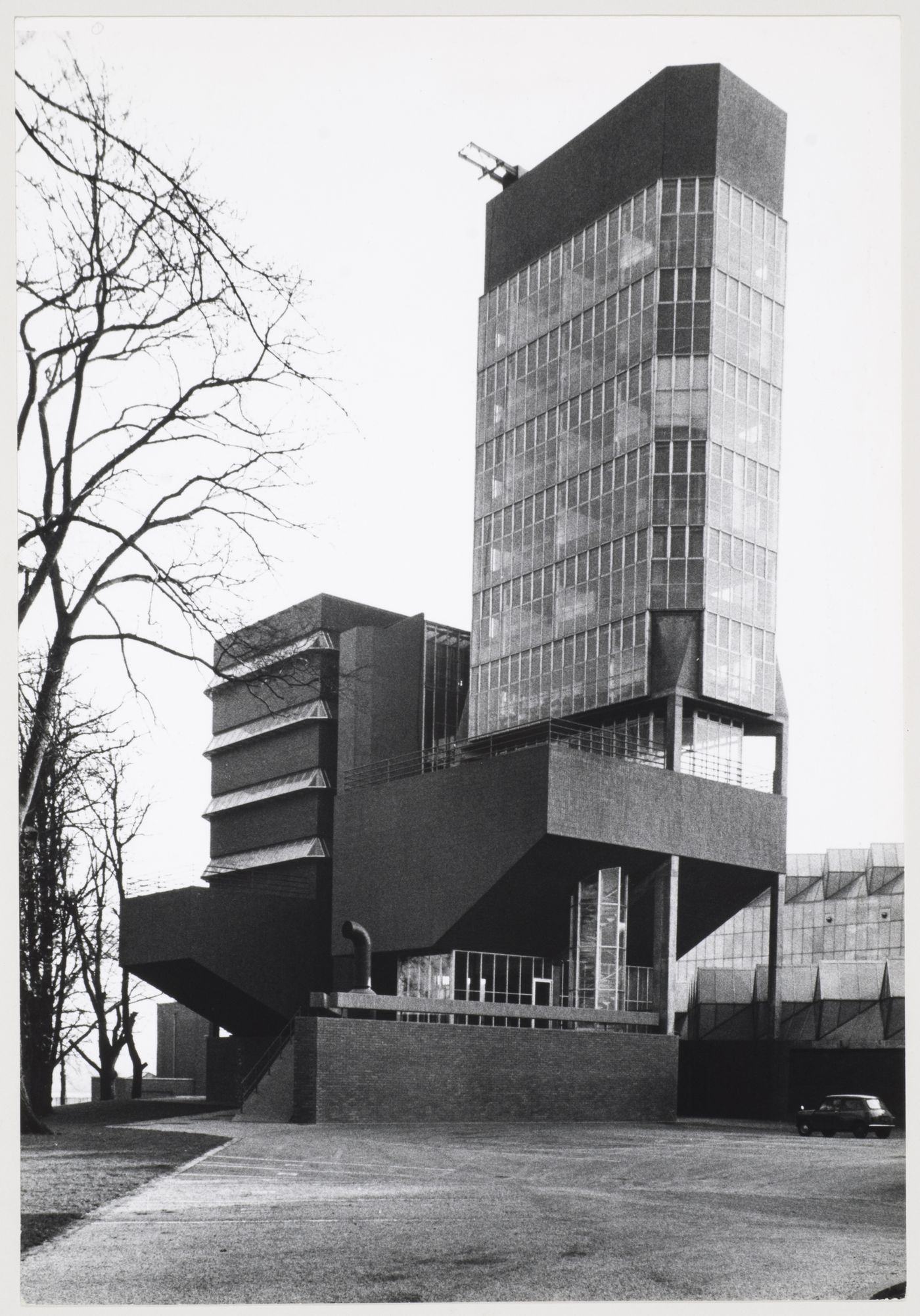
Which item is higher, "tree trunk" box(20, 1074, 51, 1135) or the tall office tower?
the tall office tower

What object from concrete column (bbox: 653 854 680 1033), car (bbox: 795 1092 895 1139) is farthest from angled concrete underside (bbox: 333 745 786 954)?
car (bbox: 795 1092 895 1139)

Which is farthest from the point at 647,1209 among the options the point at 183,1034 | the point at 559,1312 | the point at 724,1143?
the point at 183,1034

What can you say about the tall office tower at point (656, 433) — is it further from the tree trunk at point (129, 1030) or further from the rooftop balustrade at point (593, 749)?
the tree trunk at point (129, 1030)

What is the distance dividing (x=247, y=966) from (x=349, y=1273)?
1738 inches

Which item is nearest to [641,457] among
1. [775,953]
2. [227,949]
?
[775,953]

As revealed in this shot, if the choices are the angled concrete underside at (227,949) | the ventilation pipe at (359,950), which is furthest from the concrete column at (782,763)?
the angled concrete underside at (227,949)

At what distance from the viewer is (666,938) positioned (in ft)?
171

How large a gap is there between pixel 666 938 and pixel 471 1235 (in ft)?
113

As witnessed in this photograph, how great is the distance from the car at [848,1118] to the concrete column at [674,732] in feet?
42.9

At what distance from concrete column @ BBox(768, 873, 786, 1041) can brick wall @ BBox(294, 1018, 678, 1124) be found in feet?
25.9

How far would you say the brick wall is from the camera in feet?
134

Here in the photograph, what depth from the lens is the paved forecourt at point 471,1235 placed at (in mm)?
16234

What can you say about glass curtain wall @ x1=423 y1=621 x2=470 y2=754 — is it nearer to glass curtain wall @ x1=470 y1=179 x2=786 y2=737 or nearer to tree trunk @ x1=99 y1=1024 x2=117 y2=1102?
glass curtain wall @ x1=470 y1=179 x2=786 y2=737

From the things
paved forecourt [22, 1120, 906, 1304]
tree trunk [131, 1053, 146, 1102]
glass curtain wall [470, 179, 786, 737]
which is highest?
glass curtain wall [470, 179, 786, 737]
